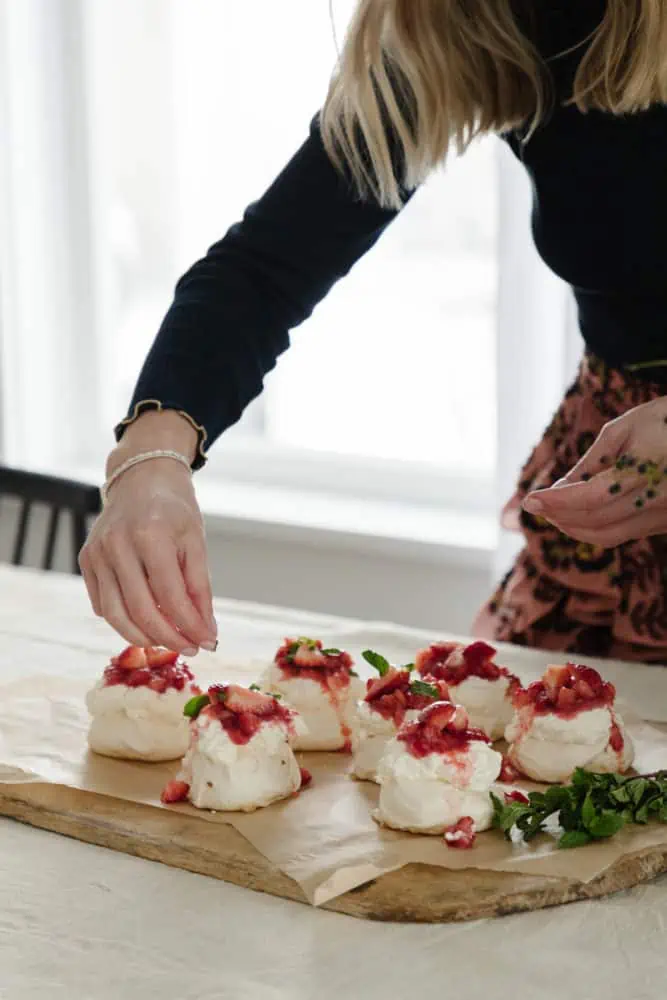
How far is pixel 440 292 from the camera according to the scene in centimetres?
291

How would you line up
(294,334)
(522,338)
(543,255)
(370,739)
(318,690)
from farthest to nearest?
(294,334), (522,338), (543,255), (318,690), (370,739)

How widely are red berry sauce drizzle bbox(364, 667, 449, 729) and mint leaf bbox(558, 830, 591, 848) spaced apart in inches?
9.3

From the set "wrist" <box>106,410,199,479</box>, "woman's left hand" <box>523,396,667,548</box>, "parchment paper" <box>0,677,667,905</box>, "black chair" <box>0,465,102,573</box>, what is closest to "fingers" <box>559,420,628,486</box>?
"woman's left hand" <box>523,396,667,548</box>

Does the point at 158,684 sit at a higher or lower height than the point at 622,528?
lower

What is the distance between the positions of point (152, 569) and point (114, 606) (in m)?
0.05

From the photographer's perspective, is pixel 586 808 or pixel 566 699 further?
pixel 566 699

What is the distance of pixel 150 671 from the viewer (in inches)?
55.2

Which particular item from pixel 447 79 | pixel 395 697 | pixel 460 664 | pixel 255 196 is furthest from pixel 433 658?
pixel 255 196

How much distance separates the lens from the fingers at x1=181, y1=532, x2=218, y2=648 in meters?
1.21

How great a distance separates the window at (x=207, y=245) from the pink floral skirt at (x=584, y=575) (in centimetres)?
120

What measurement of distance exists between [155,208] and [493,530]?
112cm

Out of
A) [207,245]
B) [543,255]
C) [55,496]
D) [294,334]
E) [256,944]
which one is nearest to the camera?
[256,944]

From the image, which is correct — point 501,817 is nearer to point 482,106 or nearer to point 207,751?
point 207,751

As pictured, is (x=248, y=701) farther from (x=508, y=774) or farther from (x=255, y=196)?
(x=255, y=196)
